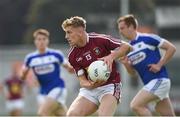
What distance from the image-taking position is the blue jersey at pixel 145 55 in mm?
11438

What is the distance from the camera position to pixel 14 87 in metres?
20.6

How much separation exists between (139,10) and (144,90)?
984 cm

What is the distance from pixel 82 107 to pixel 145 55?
2608mm

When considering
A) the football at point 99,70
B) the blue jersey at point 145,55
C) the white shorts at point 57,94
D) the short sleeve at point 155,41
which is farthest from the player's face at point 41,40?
the football at point 99,70

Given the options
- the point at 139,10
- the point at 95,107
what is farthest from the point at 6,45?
the point at 95,107

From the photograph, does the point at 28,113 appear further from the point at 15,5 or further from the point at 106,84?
the point at 106,84

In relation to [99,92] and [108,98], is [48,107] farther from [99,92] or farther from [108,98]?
[108,98]

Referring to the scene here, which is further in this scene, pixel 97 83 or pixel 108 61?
pixel 97 83

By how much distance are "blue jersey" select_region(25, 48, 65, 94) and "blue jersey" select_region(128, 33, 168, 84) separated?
7.04 feet

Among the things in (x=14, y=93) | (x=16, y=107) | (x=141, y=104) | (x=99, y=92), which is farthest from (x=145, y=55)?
(x=14, y=93)

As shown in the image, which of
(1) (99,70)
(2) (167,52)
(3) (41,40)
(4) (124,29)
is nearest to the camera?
(1) (99,70)

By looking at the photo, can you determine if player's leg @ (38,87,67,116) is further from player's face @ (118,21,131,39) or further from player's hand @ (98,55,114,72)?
player's hand @ (98,55,114,72)

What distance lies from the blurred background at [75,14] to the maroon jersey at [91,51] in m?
11.1

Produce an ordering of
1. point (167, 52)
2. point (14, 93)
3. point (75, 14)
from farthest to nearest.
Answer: point (75, 14)
point (14, 93)
point (167, 52)
